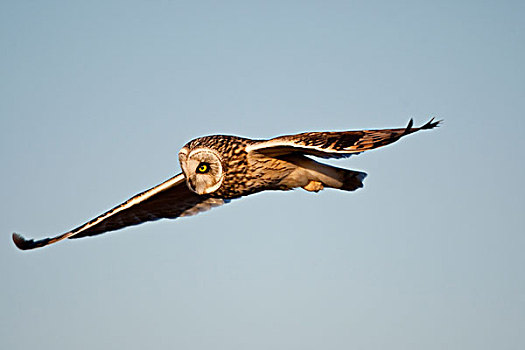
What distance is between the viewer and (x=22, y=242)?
40.5 feet

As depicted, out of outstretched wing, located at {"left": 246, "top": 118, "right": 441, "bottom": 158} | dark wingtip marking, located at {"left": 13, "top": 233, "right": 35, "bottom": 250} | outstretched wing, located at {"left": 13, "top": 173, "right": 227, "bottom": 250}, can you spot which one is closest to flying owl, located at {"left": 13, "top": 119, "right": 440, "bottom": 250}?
outstretched wing, located at {"left": 246, "top": 118, "right": 441, "bottom": 158}

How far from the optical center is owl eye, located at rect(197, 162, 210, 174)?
11.1 meters

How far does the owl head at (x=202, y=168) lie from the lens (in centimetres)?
1095

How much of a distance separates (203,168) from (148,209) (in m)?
2.27

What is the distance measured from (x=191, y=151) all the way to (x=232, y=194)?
2.38 feet

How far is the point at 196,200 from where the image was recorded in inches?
517

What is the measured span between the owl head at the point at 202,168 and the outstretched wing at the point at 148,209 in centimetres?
96

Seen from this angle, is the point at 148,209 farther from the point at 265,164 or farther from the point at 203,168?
the point at 265,164

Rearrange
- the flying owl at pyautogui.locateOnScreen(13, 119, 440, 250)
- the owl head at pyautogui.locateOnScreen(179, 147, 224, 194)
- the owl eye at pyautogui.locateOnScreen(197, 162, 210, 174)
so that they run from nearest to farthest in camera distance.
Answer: the flying owl at pyautogui.locateOnScreen(13, 119, 440, 250)
the owl head at pyautogui.locateOnScreen(179, 147, 224, 194)
the owl eye at pyautogui.locateOnScreen(197, 162, 210, 174)

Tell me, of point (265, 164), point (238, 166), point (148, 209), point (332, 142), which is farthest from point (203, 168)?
point (148, 209)

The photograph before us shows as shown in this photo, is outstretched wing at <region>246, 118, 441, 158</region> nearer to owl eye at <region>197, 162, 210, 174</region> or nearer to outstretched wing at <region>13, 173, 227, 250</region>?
owl eye at <region>197, 162, 210, 174</region>

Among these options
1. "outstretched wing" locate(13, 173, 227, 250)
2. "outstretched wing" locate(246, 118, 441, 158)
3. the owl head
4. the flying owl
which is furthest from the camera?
"outstretched wing" locate(13, 173, 227, 250)

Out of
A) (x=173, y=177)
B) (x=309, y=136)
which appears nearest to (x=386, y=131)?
(x=309, y=136)

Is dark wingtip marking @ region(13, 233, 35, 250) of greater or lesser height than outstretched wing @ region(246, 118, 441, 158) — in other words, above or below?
below
